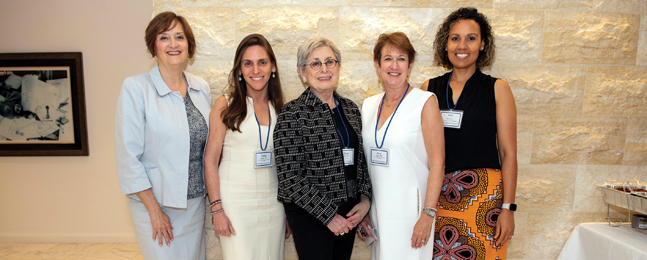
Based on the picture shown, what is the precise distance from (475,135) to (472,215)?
19.1 inches

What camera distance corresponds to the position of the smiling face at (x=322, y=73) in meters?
1.84

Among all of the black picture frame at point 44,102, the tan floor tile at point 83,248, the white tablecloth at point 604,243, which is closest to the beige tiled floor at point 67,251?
the tan floor tile at point 83,248

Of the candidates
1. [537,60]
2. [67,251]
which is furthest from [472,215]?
[67,251]

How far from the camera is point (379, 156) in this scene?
72.6 inches

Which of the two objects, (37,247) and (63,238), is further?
(63,238)

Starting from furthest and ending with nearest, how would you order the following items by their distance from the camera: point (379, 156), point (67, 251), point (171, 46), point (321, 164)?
point (67, 251) < point (171, 46) < point (379, 156) < point (321, 164)

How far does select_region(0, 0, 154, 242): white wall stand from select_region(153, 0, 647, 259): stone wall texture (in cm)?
163

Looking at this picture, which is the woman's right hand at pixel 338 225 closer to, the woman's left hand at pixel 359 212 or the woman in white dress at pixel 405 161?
the woman's left hand at pixel 359 212

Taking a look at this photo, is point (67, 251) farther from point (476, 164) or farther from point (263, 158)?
point (476, 164)

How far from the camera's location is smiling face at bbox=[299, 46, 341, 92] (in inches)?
72.4

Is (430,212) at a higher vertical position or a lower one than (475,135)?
lower

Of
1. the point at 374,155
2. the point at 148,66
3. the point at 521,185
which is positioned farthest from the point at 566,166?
the point at 148,66

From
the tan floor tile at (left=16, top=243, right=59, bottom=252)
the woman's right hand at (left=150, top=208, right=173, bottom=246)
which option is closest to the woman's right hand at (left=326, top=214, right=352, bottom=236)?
the woman's right hand at (left=150, top=208, right=173, bottom=246)

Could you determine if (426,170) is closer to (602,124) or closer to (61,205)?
(602,124)
